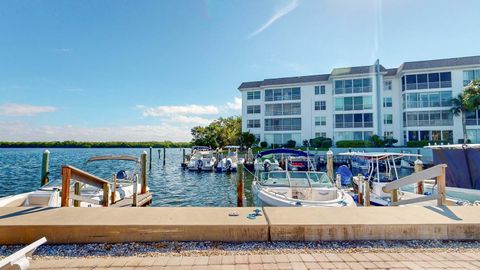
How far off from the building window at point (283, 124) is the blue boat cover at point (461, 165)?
1338 inches

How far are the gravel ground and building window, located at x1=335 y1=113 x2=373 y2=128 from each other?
4076 centimetres

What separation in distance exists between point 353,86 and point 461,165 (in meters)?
33.4

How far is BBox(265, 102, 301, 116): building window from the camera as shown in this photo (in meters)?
46.2

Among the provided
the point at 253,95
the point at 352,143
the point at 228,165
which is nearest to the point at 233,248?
the point at 228,165

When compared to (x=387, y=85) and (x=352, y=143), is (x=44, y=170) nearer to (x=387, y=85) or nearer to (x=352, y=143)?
(x=352, y=143)

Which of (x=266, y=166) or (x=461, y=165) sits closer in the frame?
(x=461, y=165)

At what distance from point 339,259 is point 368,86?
43.5m

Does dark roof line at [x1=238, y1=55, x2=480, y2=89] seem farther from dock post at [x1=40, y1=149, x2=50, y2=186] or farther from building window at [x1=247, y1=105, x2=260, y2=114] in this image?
dock post at [x1=40, y1=149, x2=50, y2=186]

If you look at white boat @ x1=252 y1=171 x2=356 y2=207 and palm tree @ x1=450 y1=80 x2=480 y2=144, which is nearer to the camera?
white boat @ x1=252 y1=171 x2=356 y2=207

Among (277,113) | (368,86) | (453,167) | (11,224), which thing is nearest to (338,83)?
(368,86)

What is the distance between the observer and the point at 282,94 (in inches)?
1848

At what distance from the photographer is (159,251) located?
404 centimetres

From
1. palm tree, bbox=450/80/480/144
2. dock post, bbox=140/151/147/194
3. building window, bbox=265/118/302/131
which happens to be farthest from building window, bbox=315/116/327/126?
dock post, bbox=140/151/147/194

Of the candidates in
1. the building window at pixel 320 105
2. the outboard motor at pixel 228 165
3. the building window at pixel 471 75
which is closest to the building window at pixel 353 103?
the building window at pixel 320 105
